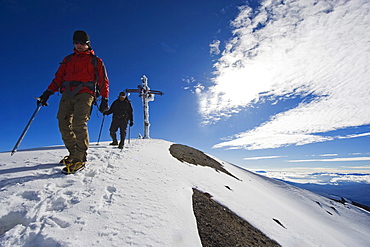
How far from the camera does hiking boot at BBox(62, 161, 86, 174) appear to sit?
4.02 m

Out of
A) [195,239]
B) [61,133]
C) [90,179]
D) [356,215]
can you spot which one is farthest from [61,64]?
[356,215]

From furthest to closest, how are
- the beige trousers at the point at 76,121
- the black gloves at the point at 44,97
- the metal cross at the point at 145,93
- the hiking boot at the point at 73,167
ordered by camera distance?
the metal cross at the point at 145,93 < the black gloves at the point at 44,97 < the beige trousers at the point at 76,121 < the hiking boot at the point at 73,167

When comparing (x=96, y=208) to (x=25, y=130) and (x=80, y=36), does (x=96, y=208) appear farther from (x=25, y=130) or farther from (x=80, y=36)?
(x=80, y=36)

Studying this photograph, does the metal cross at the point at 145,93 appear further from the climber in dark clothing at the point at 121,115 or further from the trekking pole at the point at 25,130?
the trekking pole at the point at 25,130

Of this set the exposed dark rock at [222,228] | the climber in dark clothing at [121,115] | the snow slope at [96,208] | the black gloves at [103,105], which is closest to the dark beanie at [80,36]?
the black gloves at [103,105]

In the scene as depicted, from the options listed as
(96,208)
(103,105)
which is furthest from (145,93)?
(96,208)

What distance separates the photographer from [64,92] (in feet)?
14.5

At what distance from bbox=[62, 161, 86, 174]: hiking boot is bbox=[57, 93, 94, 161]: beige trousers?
13 centimetres

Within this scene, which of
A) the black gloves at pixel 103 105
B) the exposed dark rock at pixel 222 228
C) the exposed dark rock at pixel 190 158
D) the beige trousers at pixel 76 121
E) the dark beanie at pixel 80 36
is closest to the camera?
the exposed dark rock at pixel 222 228

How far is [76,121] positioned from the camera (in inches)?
168

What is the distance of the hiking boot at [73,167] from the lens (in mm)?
4024

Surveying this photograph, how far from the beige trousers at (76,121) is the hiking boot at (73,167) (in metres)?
0.13

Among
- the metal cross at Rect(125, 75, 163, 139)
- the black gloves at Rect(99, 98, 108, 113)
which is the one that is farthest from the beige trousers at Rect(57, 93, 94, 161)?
the metal cross at Rect(125, 75, 163, 139)

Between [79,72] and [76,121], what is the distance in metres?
1.33
